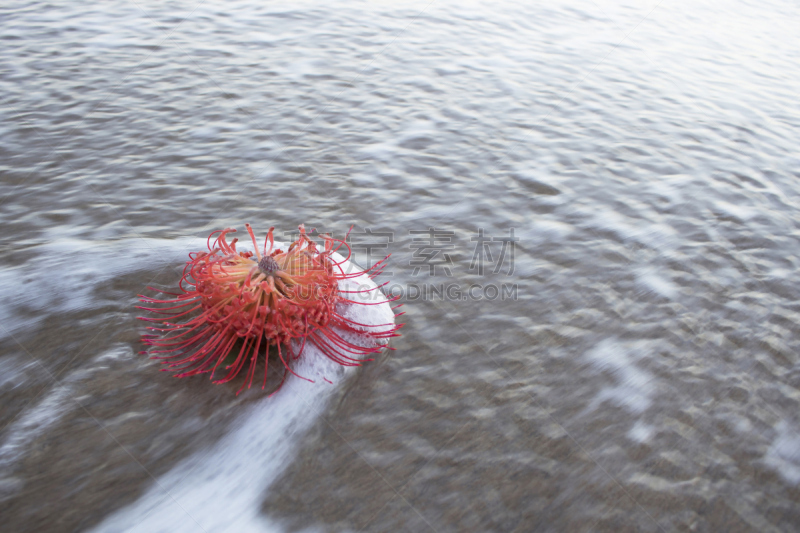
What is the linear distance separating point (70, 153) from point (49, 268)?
82 centimetres

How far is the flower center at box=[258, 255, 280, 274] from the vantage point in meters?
1.52

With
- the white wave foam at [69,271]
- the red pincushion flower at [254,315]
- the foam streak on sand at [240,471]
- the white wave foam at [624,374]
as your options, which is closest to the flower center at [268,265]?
the red pincushion flower at [254,315]

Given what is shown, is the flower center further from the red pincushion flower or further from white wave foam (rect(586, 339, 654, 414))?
white wave foam (rect(586, 339, 654, 414))

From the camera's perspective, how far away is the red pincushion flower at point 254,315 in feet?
4.89

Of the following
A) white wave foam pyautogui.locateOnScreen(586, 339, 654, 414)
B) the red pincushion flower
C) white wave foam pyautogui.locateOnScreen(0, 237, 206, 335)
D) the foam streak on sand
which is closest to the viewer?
the foam streak on sand

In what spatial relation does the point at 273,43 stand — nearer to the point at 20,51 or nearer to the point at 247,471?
the point at 20,51

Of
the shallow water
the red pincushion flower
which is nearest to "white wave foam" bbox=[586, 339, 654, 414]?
the shallow water

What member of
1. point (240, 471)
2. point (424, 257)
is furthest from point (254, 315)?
point (424, 257)

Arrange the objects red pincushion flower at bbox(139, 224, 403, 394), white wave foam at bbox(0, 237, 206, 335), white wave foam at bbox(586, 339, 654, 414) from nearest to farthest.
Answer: red pincushion flower at bbox(139, 224, 403, 394)
white wave foam at bbox(586, 339, 654, 414)
white wave foam at bbox(0, 237, 206, 335)

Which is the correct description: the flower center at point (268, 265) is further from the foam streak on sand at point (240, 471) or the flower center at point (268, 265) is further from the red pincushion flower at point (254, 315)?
the foam streak on sand at point (240, 471)

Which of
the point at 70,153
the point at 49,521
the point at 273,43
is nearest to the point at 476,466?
the point at 49,521

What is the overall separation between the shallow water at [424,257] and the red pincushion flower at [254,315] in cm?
8

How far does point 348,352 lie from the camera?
5.34 feet

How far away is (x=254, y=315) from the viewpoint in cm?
147
